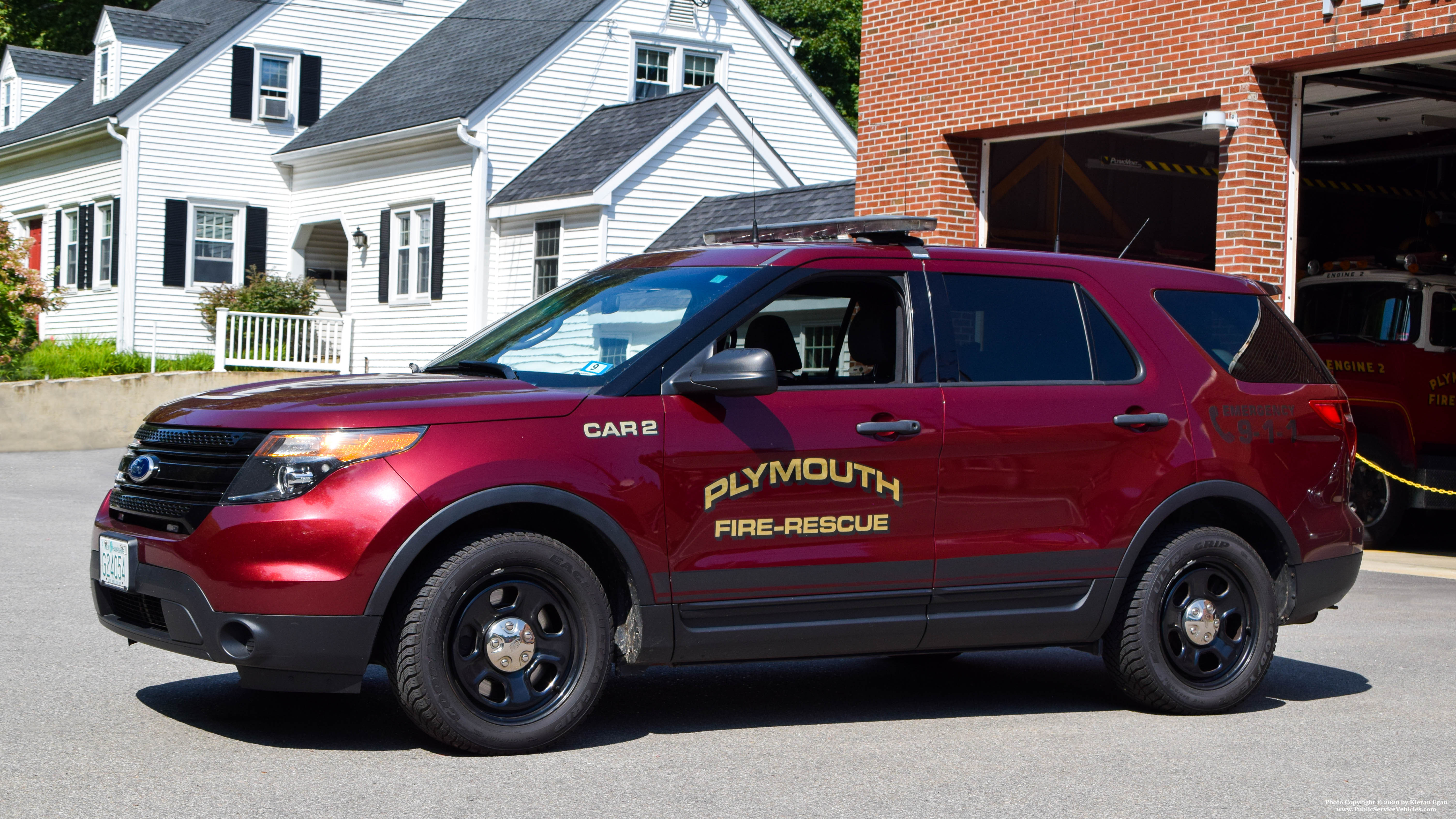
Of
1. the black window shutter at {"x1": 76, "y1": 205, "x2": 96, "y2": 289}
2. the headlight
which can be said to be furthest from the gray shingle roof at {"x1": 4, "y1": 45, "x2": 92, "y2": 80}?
the headlight

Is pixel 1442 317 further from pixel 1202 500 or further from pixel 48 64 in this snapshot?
pixel 48 64

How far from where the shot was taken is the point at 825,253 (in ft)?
20.6

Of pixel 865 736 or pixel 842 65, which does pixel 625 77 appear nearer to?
pixel 842 65

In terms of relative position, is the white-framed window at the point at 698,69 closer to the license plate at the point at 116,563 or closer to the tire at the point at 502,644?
the license plate at the point at 116,563

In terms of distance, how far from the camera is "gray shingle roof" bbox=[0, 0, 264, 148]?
30172mm

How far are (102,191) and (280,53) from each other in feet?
14.6

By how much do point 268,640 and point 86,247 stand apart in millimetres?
29207

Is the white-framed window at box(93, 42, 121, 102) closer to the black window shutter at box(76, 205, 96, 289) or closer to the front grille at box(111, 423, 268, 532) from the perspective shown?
the black window shutter at box(76, 205, 96, 289)

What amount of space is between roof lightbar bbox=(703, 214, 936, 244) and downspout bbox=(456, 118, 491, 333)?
19885 mm

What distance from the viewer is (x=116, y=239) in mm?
30406

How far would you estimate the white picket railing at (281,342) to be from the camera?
26594 millimetres

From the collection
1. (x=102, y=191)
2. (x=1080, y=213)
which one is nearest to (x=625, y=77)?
(x=102, y=191)

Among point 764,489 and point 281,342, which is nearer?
point 764,489

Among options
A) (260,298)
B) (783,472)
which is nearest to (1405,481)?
(783,472)
